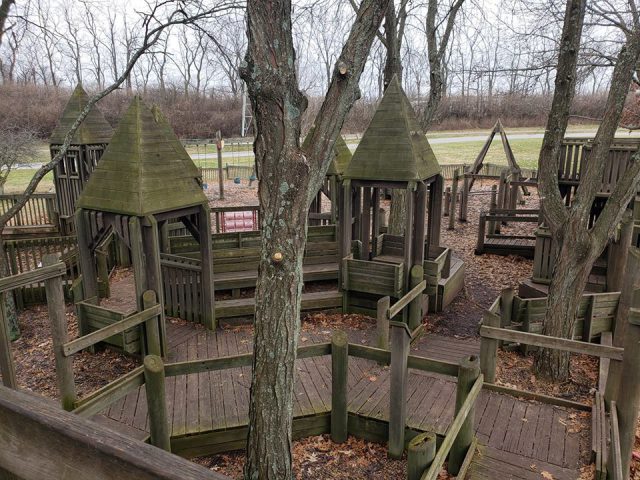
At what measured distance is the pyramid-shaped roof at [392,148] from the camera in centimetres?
911

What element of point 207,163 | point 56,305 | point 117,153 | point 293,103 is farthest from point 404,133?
point 207,163

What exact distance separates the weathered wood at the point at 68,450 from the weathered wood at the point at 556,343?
5.63 m

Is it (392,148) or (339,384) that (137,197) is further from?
(392,148)

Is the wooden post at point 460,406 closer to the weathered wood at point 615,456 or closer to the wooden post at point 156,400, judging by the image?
the weathered wood at point 615,456

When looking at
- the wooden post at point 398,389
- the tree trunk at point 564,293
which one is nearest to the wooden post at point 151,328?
the wooden post at point 398,389

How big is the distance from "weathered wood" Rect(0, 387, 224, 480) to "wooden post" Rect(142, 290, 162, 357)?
6.18 meters

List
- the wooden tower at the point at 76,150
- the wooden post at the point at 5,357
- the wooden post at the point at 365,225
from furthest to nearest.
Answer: the wooden tower at the point at 76,150 → the wooden post at the point at 365,225 → the wooden post at the point at 5,357

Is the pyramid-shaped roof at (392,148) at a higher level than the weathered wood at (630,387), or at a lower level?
higher

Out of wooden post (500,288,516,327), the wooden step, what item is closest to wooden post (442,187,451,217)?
the wooden step

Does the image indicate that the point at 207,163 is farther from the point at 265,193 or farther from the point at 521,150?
the point at 265,193

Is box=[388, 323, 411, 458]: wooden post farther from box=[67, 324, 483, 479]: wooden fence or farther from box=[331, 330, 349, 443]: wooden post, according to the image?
box=[331, 330, 349, 443]: wooden post

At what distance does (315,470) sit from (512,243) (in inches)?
441

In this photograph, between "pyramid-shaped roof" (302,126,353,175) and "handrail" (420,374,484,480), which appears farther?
"pyramid-shaped roof" (302,126,353,175)

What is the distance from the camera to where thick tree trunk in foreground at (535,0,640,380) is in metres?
6.79
